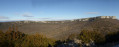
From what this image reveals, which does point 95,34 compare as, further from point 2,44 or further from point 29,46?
point 2,44

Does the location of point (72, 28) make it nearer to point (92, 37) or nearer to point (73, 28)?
point (73, 28)

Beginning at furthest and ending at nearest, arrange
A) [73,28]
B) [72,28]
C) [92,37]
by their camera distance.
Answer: [72,28] → [73,28] → [92,37]

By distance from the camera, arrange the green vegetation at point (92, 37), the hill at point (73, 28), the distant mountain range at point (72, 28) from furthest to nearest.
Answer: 1. the distant mountain range at point (72, 28)
2. the hill at point (73, 28)
3. the green vegetation at point (92, 37)

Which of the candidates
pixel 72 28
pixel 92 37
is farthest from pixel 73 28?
pixel 92 37

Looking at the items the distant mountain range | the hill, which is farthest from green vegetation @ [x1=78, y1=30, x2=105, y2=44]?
the distant mountain range

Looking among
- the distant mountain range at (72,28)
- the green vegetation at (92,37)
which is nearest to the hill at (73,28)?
the distant mountain range at (72,28)

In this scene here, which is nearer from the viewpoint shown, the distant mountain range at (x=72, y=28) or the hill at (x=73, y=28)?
the hill at (x=73, y=28)

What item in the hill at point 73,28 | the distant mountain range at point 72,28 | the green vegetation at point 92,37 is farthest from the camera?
the distant mountain range at point 72,28

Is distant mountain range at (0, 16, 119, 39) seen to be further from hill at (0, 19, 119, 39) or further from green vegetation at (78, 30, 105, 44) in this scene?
green vegetation at (78, 30, 105, 44)

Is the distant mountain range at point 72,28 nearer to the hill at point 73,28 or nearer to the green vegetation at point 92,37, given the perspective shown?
the hill at point 73,28

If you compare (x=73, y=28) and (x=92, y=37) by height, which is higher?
(x=92, y=37)

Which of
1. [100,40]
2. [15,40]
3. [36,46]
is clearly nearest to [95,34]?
[100,40]
